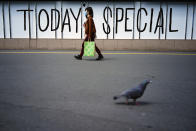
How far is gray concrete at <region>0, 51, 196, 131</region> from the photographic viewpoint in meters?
2.67

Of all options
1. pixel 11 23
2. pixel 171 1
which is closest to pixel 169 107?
pixel 171 1

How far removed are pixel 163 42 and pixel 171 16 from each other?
141cm

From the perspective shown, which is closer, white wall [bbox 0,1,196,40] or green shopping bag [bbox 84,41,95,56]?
green shopping bag [bbox 84,41,95,56]

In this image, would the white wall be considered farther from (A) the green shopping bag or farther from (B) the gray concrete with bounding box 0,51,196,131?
(B) the gray concrete with bounding box 0,51,196,131

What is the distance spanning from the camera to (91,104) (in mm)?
3393

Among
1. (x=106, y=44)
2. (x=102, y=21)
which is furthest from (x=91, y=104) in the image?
(x=102, y=21)

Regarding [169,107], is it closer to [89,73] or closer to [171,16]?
[89,73]

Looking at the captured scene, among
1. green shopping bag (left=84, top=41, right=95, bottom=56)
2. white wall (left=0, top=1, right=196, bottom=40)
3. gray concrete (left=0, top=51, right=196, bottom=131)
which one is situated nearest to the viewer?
gray concrete (left=0, top=51, right=196, bottom=131)

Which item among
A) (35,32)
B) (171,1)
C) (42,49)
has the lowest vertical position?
(42,49)

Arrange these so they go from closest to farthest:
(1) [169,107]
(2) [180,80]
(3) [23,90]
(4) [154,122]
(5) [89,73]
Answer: (4) [154,122] → (1) [169,107] → (3) [23,90] → (2) [180,80] → (5) [89,73]

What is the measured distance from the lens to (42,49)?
11977 millimetres

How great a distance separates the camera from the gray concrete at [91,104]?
267 centimetres

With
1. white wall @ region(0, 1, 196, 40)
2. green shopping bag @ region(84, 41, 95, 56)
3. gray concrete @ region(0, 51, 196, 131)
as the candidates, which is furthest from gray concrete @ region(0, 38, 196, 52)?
gray concrete @ region(0, 51, 196, 131)

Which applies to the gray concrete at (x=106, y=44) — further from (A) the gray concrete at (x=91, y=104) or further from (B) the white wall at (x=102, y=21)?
(A) the gray concrete at (x=91, y=104)
